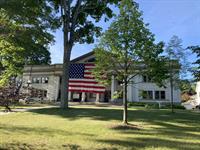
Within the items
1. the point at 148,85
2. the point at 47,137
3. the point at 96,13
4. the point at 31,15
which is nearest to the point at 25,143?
the point at 47,137

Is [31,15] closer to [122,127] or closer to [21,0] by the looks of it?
[21,0]

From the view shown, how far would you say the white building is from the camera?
4497 cm

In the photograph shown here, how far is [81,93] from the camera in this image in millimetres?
50500

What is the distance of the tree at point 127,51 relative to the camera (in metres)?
15.2

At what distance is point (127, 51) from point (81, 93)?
3556 centimetres

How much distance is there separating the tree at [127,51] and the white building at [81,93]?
1120 inches

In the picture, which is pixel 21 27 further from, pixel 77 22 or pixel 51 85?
pixel 51 85

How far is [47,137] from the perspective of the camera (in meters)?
11.1

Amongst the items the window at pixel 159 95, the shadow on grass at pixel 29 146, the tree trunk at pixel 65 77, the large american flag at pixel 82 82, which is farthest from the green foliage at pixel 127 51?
the window at pixel 159 95

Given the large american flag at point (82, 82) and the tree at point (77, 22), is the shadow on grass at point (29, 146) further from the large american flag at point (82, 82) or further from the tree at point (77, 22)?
the large american flag at point (82, 82)

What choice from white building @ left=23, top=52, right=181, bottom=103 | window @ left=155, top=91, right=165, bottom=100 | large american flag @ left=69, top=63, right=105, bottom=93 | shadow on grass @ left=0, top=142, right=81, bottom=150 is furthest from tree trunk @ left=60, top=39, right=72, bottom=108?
window @ left=155, top=91, right=165, bottom=100

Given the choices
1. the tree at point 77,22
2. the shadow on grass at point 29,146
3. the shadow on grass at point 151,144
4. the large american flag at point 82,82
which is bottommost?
the shadow on grass at point 29,146

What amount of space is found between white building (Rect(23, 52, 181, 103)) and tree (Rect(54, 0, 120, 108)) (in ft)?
56.5

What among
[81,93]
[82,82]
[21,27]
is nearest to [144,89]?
[82,82]
